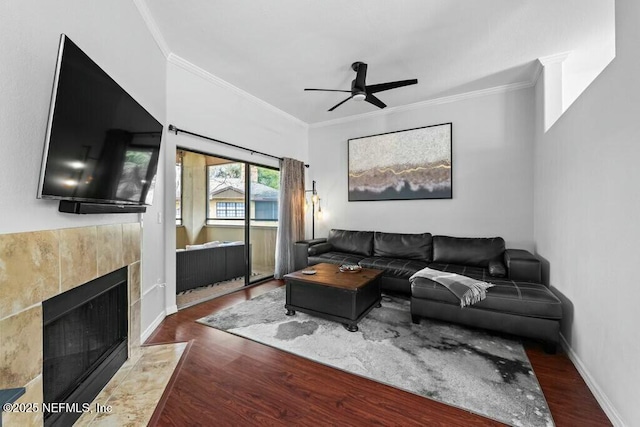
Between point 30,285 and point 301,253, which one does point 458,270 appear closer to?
point 301,253

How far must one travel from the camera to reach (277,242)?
473 centimetres

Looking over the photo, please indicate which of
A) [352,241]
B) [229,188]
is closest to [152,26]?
[229,188]

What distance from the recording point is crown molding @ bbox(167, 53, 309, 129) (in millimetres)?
3082

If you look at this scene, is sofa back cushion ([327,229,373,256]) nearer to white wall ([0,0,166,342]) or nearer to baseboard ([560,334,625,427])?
baseboard ([560,334,625,427])

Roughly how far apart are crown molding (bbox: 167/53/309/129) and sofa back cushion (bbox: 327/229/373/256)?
94.2 inches

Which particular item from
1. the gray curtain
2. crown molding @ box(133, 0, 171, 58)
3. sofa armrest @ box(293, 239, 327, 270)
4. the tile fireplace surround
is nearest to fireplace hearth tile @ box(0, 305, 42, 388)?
the tile fireplace surround

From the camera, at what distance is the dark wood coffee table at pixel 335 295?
270 centimetres

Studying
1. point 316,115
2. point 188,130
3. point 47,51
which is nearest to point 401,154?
point 316,115

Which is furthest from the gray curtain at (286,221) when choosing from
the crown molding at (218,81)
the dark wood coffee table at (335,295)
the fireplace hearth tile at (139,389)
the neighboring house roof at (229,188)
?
the fireplace hearth tile at (139,389)

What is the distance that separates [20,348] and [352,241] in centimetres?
395

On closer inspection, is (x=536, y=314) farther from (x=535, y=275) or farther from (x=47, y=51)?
(x=47, y=51)

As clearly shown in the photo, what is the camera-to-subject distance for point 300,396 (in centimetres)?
175

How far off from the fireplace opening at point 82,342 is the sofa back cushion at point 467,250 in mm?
3770

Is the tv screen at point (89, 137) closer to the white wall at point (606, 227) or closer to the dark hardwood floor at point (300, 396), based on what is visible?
the dark hardwood floor at point (300, 396)
